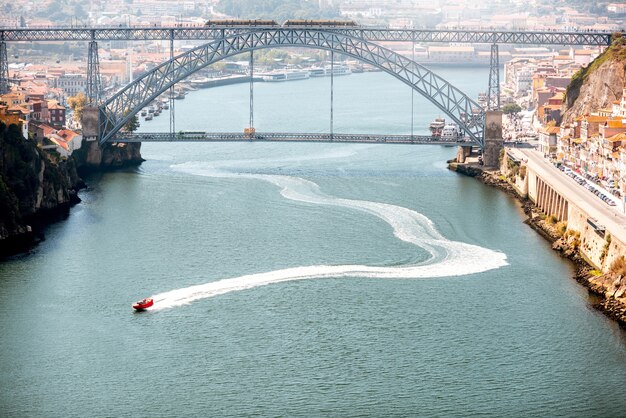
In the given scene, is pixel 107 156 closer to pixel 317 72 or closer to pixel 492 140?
pixel 492 140

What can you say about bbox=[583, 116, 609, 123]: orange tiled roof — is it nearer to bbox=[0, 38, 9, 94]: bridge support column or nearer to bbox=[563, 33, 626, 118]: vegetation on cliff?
bbox=[563, 33, 626, 118]: vegetation on cliff

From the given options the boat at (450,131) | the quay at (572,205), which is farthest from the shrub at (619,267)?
the boat at (450,131)

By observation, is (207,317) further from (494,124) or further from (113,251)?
(494,124)

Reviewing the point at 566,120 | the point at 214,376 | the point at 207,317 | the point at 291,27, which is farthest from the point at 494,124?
the point at 214,376

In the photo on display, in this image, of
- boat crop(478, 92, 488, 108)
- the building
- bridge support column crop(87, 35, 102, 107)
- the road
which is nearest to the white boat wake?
the road

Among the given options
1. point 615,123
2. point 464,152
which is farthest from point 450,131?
point 615,123
